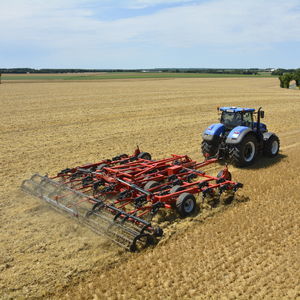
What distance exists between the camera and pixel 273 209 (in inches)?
273

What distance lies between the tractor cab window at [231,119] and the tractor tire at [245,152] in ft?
2.59

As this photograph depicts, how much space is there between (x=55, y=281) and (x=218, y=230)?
9.80ft

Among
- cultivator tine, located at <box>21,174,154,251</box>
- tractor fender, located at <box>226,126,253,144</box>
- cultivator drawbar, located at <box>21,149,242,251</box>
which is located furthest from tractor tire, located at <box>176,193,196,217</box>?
tractor fender, located at <box>226,126,253,144</box>

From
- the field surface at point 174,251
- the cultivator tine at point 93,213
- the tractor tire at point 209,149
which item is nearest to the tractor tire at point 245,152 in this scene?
the field surface at point 174,251

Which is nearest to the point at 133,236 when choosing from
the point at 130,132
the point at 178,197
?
the point at 178,197

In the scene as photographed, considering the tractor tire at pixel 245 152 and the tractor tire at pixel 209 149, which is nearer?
the tractor tire at pixel 245 152

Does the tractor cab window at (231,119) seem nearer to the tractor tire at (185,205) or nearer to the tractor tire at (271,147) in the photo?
the tractor tire at (271,147)

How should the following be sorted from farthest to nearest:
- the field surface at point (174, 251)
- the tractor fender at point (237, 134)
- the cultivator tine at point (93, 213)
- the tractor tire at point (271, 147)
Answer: the tractor tire at point (271, 147)
the tractor fender at point (237, 134)
the cultivator tine at point (93, 213)
the field surface at point (174, 251)

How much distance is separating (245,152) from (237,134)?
745mm

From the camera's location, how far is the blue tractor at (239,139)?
9.34 metres

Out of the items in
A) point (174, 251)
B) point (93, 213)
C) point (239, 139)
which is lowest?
point (174, 251)

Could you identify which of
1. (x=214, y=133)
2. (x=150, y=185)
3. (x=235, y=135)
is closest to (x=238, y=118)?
(x=214, y=133)

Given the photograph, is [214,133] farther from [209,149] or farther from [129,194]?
[129,194]

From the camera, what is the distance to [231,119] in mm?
10336
